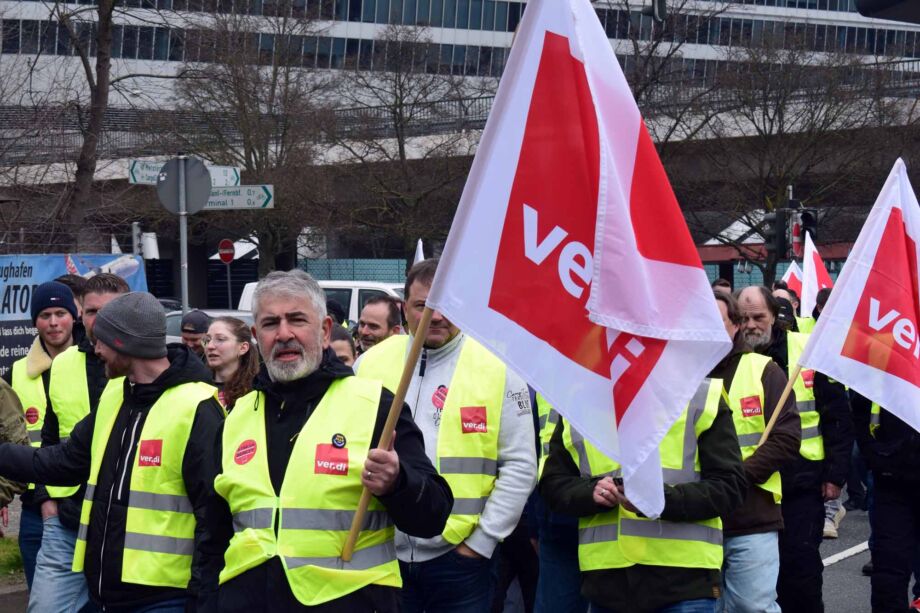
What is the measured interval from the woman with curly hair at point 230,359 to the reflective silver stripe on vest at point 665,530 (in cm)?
214

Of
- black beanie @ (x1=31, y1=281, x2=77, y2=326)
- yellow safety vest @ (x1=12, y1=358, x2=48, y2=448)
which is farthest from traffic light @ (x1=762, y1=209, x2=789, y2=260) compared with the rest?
yellow safety vest @ (x1=12, y1=358, x2=48, y2=448)

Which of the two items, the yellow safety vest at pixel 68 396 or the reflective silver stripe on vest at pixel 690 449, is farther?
the yellow safety vest at pixel 68 396

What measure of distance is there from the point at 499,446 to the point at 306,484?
5.51ft

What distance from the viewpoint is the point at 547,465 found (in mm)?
5484

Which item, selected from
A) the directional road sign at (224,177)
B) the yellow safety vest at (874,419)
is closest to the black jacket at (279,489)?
the yellow safety vest at (874,419)

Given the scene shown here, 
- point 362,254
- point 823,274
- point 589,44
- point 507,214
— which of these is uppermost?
point 589,44

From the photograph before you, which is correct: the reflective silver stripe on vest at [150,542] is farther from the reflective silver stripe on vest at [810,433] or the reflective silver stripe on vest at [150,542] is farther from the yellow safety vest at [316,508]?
the reflective silver stripe on vest at [810,433]

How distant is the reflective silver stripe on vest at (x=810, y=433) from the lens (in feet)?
26.0

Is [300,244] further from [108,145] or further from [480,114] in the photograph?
[108,145]

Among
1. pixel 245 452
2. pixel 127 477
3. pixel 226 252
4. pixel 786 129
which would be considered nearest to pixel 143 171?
pixel 127 477

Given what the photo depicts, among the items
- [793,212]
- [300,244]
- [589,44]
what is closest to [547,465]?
[589,44]

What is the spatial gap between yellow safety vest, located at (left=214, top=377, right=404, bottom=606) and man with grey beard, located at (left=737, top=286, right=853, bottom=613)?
3.27 m

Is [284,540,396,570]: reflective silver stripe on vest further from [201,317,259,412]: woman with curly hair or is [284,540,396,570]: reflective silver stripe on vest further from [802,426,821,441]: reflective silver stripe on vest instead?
[802,426,821,441]: reflective silver stripe on vest

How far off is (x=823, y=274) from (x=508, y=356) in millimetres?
12447
